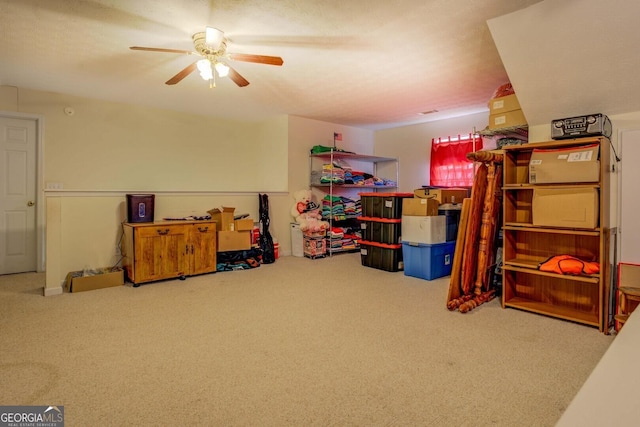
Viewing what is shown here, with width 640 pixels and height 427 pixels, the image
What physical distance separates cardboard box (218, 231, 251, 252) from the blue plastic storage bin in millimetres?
2242

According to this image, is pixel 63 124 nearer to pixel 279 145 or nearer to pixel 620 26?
pixel 279 145

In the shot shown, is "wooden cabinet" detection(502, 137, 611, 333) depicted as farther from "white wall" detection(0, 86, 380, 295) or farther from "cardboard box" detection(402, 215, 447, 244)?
"white wall" detection(0, 86, 380, 295)

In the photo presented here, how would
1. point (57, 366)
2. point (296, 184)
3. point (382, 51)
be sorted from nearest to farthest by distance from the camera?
1. point (57, 366)
2. point (382, 51)
3. point (296, 184)

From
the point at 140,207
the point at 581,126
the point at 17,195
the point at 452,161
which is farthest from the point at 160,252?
the point at 452,161

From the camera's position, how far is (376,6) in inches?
93.2

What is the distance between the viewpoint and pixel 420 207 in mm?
4066

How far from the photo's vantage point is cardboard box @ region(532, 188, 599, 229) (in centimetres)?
251

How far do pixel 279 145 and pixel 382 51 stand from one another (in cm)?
297

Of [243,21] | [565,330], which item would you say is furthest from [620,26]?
[243,21]

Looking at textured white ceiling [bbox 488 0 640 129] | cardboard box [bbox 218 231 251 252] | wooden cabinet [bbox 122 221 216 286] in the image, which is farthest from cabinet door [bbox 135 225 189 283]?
textured white ceiling [bbox 488 0 640 129]

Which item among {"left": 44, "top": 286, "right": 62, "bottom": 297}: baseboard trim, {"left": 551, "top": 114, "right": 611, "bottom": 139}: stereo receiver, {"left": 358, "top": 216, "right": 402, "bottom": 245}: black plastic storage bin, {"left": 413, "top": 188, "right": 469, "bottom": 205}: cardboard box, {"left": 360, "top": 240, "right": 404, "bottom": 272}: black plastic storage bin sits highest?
{"left": 551, "top": 114, "right": 611, "bottom": 139}: stereo receiver

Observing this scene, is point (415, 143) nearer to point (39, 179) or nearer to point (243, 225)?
point (243, 225)

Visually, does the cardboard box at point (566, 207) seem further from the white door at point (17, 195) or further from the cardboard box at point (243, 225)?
the white door at point (17, 195)

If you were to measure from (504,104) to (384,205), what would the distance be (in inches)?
74.8
